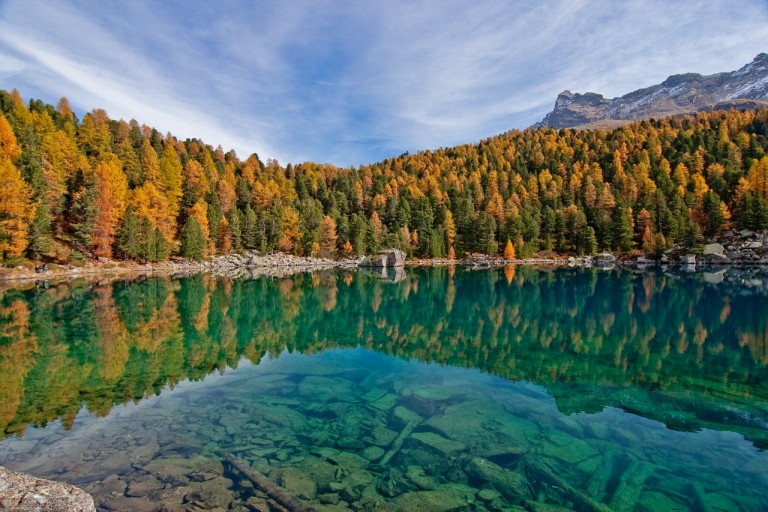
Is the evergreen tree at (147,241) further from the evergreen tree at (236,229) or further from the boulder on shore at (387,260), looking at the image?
the boulder on shore at (387,260)

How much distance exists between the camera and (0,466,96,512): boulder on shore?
583cm

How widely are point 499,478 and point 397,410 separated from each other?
4.46 meters

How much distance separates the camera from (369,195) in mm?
126125

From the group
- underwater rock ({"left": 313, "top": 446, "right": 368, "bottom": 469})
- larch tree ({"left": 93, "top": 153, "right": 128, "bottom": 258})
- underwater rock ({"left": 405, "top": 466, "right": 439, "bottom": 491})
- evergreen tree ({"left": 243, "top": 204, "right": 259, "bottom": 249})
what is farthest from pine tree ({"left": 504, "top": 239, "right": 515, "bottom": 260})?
underwater rock ({"left": 405, "top": 466, "right": 439, "bottom": 491})

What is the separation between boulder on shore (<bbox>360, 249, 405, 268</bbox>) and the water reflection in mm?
50780

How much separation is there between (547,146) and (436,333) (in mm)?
147147

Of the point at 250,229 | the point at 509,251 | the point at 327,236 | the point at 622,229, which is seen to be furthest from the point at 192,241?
the point at 622,229

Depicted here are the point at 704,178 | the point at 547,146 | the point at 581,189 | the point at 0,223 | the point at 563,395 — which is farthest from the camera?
the point at 547,146

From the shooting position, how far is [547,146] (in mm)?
150875

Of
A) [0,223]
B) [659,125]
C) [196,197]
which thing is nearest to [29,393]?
[0,223]

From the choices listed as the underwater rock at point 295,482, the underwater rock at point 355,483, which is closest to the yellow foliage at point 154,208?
the underwater rock at point 295,482

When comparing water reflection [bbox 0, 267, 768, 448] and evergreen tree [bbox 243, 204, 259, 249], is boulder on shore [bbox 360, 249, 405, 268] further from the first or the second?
water reflection [bbox 0, 267, 768, 448]

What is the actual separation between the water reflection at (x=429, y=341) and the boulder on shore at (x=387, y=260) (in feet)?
167

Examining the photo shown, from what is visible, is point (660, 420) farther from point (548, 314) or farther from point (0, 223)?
point (0, 223)
